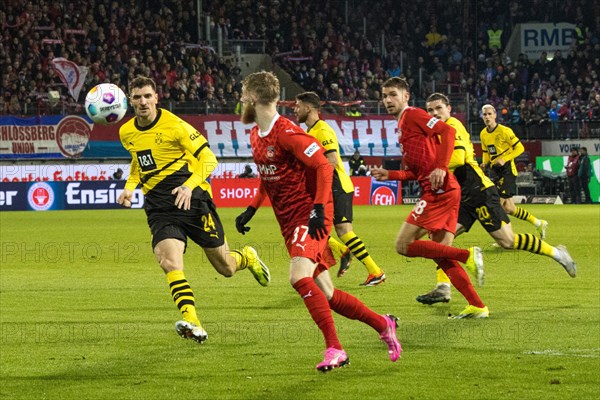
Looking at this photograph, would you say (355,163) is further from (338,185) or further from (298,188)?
(298,188)

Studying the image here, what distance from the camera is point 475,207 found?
1253 cm

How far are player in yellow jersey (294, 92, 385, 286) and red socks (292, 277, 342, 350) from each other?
552 cm

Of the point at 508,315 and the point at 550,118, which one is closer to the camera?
the point at 508,315

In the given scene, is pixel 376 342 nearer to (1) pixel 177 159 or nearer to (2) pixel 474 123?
(1) pixel 177 159

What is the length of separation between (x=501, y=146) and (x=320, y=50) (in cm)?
2590

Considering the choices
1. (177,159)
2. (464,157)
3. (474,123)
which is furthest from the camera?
(474,123)

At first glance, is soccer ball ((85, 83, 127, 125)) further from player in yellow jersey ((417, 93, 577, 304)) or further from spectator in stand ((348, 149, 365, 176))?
spectator in stand ((348, 149, 365, 176))

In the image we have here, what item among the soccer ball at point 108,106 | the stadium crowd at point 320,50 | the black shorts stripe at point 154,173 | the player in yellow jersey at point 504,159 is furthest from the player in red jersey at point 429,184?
the stadium crowd at point 320,50

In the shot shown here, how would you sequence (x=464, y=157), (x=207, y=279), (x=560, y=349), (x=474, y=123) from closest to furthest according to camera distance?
(x=560, y=349), (x=464, y=157), (x=207, y=279), (x=474, y=123)

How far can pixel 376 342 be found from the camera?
902 cm

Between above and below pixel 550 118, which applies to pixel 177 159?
above

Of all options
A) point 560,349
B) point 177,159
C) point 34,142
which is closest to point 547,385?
point 560,349

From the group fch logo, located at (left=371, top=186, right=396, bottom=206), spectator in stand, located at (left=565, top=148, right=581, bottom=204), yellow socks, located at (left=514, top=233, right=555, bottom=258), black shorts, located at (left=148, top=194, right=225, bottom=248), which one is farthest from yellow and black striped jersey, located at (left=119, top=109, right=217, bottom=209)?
fch logo, located at (left=371, top=186, right=396, bottom=206)

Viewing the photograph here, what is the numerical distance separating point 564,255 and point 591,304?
0.60 metres
